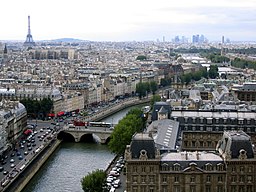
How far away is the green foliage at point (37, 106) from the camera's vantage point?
284 ft

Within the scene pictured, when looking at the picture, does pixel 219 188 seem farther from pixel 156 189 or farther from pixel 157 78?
pixel 157 78

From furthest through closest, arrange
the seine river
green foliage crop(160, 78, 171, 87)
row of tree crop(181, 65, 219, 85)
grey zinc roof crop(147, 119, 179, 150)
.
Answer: row of tree crop(181, 65, 219, 85) < green foliage crop(160, 78, 171, 87) < the seine river < grey zinc roof crop(147, 119, 179, 150)

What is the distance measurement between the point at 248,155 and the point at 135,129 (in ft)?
72.2

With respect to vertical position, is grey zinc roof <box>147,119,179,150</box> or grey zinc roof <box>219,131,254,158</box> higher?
grey zinc roof <box>219,131,254,158</box>

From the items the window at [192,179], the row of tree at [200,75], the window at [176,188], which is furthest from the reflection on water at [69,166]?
the row of tree at [200,75]

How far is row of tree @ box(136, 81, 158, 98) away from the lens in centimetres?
11788

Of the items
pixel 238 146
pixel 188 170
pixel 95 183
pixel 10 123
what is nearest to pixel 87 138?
pixel 10 123

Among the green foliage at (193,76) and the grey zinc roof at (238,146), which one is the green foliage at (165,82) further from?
the grey zinc roof at (238,146)

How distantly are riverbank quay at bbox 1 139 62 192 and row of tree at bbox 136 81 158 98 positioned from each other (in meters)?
47.2

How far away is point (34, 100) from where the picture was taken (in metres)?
87.9

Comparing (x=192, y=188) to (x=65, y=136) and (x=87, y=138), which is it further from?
(x=65, y=136)

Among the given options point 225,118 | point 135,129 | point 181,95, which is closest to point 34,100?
point 181,95

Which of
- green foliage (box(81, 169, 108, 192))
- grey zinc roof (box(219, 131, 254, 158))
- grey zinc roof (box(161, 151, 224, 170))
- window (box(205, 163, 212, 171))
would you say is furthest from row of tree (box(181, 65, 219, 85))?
window (box(205, 163, 212, 171))

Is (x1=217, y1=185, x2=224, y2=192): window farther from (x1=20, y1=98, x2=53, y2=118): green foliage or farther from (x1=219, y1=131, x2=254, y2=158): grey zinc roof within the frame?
(x1=20, y1=98, x2=53, y2=118): green foliage
